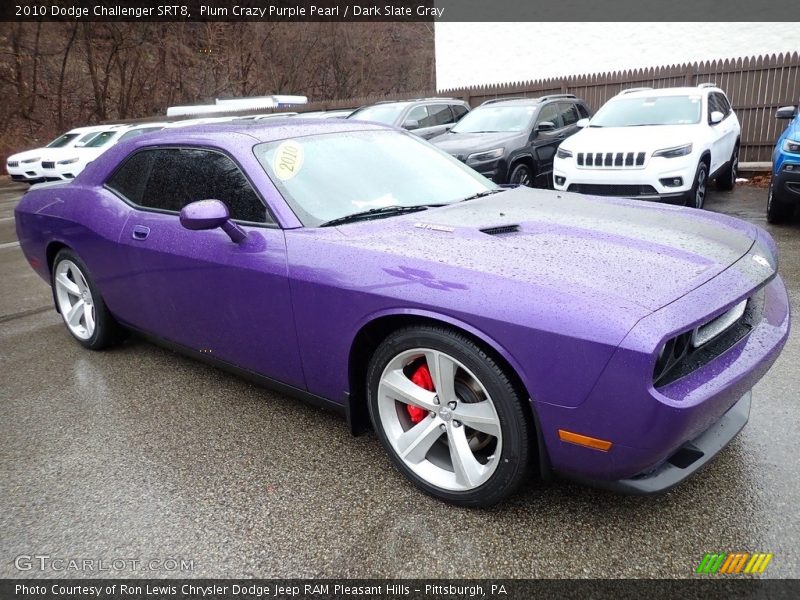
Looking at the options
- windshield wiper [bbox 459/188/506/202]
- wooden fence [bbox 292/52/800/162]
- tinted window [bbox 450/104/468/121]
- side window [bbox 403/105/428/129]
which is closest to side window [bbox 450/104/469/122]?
tinted window [bbox 450/104/468/121]

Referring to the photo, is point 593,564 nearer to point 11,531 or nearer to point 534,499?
point 534,499

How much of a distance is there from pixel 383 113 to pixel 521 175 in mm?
3469

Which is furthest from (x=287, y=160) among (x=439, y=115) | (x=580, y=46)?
(x=580, y=46)

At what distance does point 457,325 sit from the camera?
7.27ft

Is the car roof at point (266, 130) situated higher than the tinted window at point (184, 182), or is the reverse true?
the car roof at point (266, 130)

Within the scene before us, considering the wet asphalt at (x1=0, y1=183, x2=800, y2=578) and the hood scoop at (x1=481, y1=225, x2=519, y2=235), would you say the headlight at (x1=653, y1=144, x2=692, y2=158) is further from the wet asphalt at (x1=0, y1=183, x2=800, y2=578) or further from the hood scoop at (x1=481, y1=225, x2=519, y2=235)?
the hood scoop at (x1=481, y1=225, x2=519, y2=235)

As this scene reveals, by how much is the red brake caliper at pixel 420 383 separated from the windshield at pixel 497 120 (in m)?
7.46

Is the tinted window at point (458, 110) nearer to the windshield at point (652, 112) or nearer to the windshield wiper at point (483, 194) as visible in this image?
the windshield at point (652, 112)

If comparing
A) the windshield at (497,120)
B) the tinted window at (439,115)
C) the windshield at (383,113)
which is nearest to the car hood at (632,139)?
the windshield at (497,120)

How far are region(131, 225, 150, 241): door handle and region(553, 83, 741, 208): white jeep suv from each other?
568 centimetres

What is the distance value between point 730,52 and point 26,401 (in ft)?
61.2

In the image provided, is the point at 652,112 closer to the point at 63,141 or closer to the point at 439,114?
the point at 439,114

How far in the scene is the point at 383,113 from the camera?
11336mm

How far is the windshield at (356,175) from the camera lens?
2949mm
